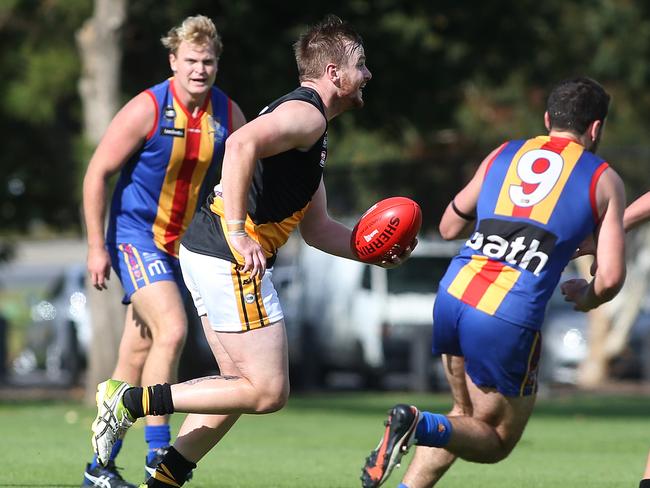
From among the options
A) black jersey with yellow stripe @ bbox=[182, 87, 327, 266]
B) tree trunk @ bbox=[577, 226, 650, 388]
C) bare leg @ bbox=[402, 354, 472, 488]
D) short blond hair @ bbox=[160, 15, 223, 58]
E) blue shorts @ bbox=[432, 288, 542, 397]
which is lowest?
tree trunk @ bbox=[577, 226, 650, 388]

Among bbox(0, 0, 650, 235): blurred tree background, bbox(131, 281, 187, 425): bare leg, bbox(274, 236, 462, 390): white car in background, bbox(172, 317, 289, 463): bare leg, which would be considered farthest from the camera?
bbox(274, 236, 462, 390): white car in background

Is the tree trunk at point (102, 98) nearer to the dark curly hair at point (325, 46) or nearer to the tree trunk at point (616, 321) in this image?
the tree trunk at point (616, 321)

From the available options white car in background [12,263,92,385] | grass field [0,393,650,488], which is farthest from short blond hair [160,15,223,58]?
white car in background [12,263,92,385]

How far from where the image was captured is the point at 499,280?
20.2ft

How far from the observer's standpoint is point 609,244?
6043 mm

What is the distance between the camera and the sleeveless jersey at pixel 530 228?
6105 mm

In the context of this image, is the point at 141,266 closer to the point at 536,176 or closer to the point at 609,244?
the point at 536,176

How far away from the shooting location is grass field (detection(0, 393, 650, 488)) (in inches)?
332

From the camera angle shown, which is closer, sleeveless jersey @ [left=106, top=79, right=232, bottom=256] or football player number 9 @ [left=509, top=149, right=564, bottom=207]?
football player number 9 @ [left=509, top=149, right=564, bottom=207]

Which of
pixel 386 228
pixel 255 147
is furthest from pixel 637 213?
pixel 255 147

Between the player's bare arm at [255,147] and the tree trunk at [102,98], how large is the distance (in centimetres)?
980

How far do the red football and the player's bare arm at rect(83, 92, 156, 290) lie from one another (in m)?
1.69

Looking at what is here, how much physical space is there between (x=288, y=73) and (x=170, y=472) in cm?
1147

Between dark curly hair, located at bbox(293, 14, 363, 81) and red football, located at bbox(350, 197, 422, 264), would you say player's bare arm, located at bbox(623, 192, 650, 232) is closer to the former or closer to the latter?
red football, located at bbox(350, 197, 422, 264)
